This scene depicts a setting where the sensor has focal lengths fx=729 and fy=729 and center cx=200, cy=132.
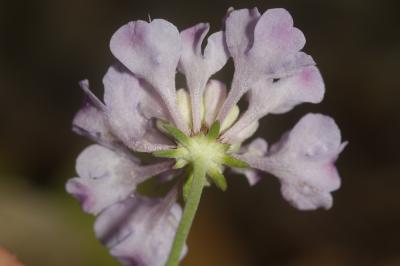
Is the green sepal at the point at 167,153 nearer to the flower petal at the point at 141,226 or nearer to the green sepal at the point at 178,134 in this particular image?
the green sepal at the point at 178,134

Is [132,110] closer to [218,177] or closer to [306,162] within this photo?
[218,177]

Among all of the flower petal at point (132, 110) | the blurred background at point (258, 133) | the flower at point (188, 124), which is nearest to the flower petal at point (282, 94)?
the flower at point (188, 124)

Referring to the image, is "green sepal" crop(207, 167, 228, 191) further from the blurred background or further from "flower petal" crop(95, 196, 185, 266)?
the blurred background

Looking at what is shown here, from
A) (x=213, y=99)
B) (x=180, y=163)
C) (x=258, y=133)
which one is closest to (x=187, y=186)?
(x=180, y=163)

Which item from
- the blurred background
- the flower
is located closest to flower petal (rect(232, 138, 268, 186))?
the flower

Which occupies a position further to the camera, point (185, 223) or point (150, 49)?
point (150, 49)

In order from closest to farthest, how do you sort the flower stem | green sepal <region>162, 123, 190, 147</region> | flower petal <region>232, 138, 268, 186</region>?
the flower stem
green sepal <region>162, 123, 190, 147</region>
flower petal <region>232, 138, 268, 186</region>
